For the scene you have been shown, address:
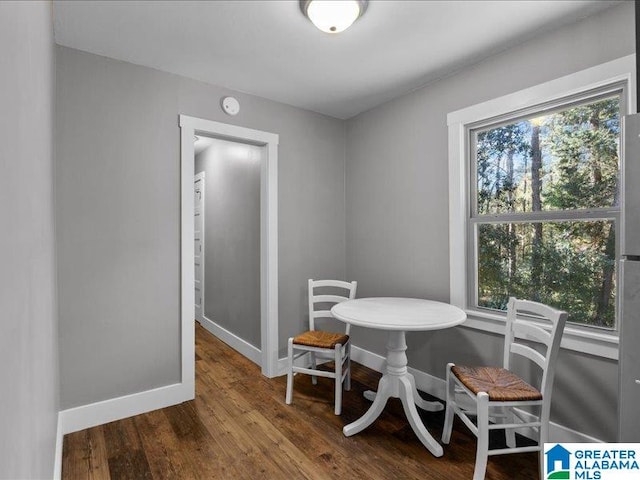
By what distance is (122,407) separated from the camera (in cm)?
230

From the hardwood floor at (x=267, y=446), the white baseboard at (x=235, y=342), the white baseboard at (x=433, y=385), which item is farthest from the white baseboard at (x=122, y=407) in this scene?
the white baseboard at (x=433, y=385)

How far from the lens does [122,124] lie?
229cm

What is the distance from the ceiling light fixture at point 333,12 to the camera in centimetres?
170

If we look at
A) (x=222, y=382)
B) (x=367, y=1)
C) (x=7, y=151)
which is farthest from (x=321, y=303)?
(x=7, y=151)

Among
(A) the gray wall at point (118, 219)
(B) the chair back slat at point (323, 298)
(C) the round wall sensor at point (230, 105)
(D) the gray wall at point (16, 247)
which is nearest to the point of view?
(D) the gray wall at point (16, 247)

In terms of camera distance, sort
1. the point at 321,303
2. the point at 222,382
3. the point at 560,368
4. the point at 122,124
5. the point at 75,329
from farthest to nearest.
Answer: the point at 321,303
the point at 222,382
the point at 122,124
the point at 75,329
the point at 560,368

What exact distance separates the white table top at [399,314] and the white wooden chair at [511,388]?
0.31 metres

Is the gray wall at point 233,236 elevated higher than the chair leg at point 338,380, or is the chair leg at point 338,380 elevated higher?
the gray wall at point 233,236

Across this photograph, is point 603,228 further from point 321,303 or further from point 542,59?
point 321,303

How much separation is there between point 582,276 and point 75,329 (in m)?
3.16

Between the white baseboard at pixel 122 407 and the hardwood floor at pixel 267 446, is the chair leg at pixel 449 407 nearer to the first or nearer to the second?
the hardwood floor at pixel 267 446

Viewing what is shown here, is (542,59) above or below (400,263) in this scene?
above

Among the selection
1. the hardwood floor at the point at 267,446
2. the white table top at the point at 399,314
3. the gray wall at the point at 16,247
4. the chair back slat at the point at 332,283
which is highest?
the gray wall at the point at 16,247

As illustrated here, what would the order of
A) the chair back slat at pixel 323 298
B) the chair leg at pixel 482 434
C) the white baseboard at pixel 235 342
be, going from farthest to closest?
the white baseboard at pixel 235 342 < the chair back slat at pixel 323 298 < the chair leg at pixel 482 434
